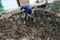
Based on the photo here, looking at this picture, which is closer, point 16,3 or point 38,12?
point 38,12

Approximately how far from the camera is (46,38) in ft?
15.8

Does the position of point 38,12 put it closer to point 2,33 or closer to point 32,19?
point 32,19

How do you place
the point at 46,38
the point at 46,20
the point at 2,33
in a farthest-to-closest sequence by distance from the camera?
the point at 46,20 < the point at 2,33 < the point at 46,38

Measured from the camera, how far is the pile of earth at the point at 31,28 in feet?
16.1

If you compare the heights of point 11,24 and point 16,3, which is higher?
point 16,3

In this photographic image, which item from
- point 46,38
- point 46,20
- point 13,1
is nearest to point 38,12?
point 46,20

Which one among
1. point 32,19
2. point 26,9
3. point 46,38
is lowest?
point 46,38

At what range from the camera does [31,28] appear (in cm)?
536

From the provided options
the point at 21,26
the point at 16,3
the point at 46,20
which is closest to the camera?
the point at 21,26

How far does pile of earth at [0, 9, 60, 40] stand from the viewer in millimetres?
4902

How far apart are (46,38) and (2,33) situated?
149cm

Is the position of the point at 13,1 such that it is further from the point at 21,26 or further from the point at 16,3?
the point at 21,26

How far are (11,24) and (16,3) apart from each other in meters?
1.72

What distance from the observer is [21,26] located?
550cm
